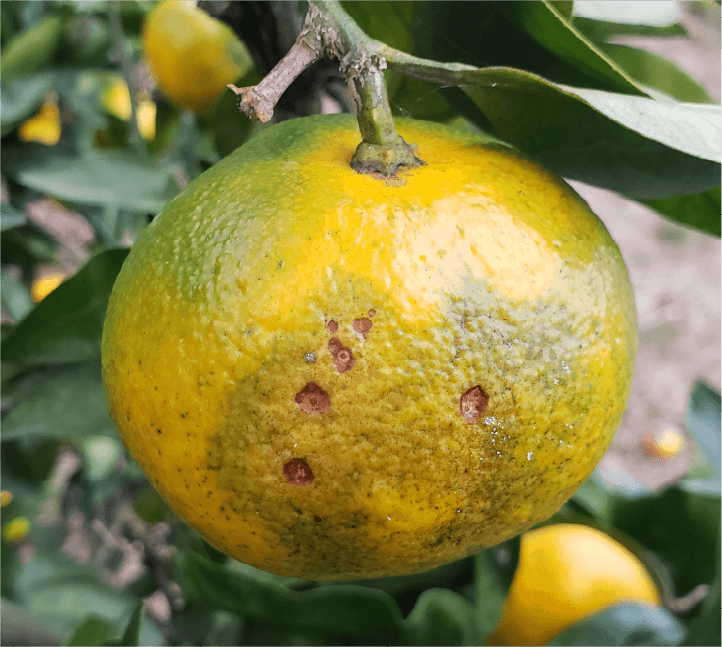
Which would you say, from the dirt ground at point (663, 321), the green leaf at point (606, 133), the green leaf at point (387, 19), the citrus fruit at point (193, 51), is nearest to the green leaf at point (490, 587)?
the green leaf at point (606, 133)

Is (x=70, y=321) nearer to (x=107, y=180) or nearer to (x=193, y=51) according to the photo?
(x=107, y=180)

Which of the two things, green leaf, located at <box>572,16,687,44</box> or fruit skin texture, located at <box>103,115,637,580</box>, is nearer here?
fruit skin texture, located at <box>103,115,637,580</box>

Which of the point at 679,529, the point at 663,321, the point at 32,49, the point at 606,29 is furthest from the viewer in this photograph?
the point at 663,321

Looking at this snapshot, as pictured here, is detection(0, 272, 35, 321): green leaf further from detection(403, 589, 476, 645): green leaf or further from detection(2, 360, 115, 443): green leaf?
detection(403, 589, 476, 645): green leaf

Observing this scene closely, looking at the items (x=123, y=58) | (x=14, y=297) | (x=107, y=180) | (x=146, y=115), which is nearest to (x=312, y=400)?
(x=107, y=180)

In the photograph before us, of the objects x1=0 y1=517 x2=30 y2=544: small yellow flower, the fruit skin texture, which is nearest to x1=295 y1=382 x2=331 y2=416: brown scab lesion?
the fruit skin texture

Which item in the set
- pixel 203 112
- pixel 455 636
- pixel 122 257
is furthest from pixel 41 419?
pixel 203 112
